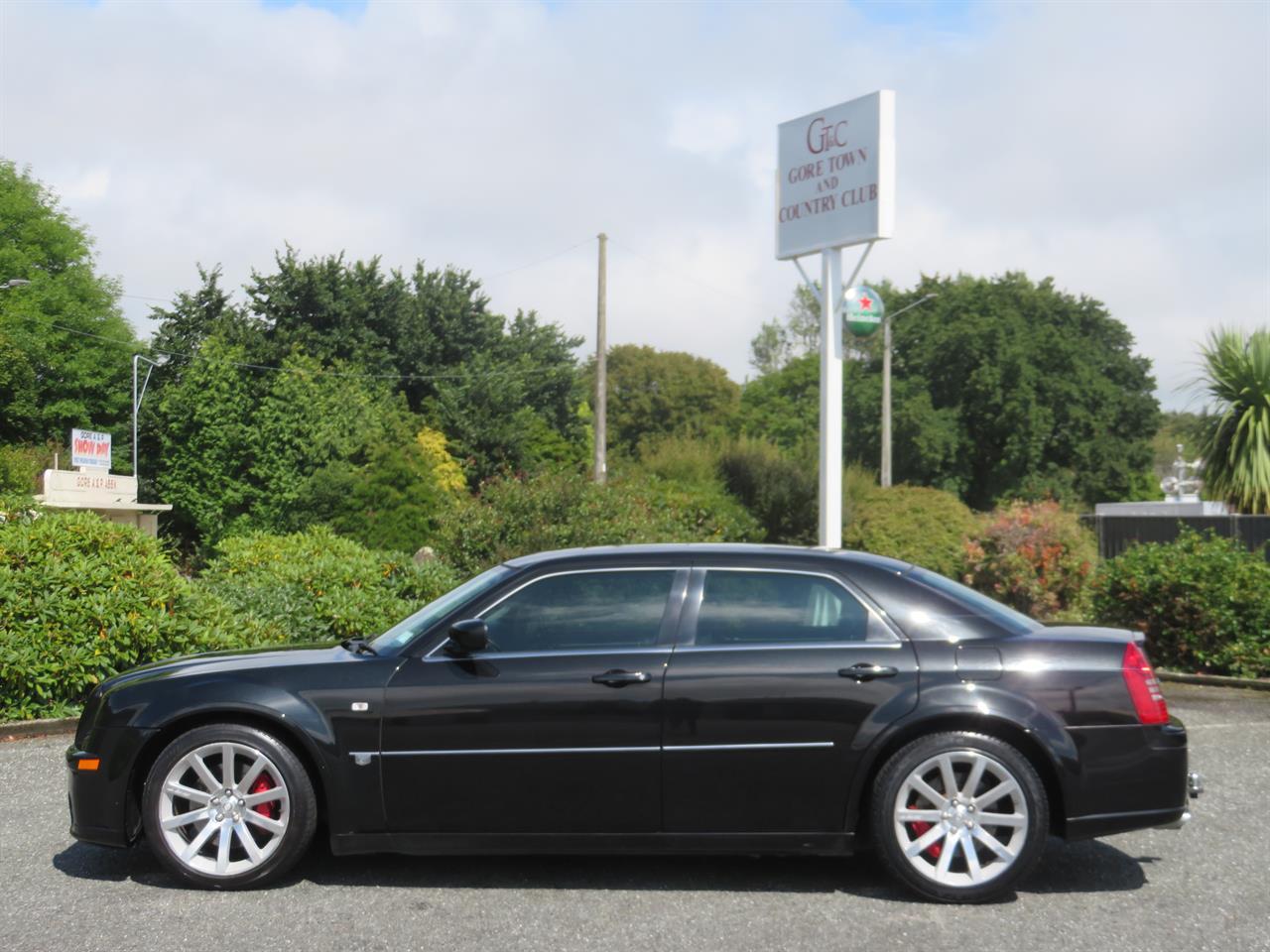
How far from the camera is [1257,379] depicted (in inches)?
803

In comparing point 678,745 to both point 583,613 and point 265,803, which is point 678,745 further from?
point 265,803

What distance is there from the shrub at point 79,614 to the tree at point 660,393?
222 feet

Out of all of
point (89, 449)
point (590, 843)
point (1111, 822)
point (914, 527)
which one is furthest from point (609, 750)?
point (89, 449)

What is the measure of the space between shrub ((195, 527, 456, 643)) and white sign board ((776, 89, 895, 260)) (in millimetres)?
10651

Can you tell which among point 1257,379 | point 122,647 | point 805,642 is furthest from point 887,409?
point 805,642

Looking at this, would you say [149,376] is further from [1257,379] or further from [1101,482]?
[1257,379]

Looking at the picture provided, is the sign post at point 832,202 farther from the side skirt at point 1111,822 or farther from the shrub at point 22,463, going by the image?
the shrub at point 22,463

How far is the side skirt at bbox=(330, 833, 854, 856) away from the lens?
562 cm

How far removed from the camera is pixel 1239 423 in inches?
797

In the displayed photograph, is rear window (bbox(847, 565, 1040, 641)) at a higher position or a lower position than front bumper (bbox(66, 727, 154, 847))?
higher

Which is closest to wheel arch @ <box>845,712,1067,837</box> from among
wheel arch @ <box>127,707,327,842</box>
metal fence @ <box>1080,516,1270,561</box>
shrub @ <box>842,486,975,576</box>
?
wheel arch @ <box>127,707,327,842</box>

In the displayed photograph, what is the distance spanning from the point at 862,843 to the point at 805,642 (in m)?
0.87

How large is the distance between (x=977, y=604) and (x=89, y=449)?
111ft

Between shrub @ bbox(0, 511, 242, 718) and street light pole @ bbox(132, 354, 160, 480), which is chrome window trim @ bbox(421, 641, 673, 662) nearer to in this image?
shrub @ bbox(0, 511, 242, 718)
